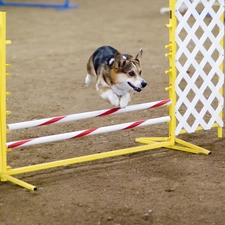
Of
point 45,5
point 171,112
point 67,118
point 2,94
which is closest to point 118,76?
point 67,118

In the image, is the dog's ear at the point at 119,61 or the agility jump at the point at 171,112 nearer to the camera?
the agility jump at the point at 171,112

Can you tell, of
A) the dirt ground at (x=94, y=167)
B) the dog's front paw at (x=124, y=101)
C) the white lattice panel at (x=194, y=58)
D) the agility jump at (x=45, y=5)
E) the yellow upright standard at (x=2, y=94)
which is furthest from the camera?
the agility jump at (x=45, y=5)

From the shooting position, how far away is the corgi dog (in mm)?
4789

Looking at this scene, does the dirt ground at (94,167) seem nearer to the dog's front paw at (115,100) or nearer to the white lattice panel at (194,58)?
the white lattice panel at (194,58)

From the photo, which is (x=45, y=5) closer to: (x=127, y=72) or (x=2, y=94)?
(x=127, y=72)

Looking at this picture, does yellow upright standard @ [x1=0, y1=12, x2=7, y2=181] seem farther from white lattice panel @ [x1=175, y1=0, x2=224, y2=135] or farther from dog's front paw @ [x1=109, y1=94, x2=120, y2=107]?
white lattice panel @ [x1=175, y1=0, x2=224, y2=135]

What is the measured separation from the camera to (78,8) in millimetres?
14781

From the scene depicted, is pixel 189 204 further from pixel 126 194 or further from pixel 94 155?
pixel 94 155

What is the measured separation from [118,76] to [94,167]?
2.68 feet

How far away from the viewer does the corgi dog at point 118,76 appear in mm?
4789

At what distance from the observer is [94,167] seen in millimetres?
5016

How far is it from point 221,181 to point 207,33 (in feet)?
4.79

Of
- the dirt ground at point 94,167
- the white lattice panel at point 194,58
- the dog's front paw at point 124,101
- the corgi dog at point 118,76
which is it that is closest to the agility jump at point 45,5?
the dirt ground at point 94,167

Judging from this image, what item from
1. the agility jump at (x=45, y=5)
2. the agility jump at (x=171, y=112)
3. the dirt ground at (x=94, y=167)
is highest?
the agility jump at (x=171, y=112)
